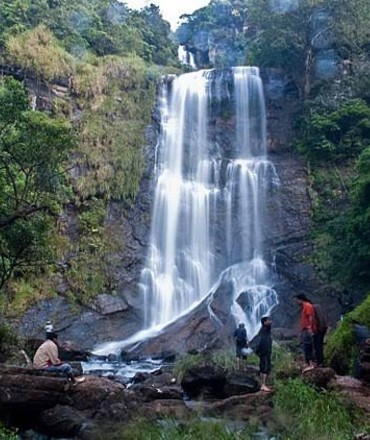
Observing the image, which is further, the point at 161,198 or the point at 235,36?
the point at 235,36

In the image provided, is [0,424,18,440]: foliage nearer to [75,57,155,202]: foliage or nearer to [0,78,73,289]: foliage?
[0,78,73,289]: foliage

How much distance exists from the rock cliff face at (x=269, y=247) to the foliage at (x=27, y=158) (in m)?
5.69

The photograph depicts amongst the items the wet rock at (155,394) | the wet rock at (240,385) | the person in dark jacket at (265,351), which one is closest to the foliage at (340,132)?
the wet rock at (240,385)

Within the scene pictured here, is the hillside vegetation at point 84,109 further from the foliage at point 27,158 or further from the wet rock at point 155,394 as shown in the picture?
the wet rock at point 155,394

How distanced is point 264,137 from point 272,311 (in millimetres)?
10492

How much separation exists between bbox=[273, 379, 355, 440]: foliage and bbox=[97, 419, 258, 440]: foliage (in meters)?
0.52

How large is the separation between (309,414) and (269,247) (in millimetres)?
17530

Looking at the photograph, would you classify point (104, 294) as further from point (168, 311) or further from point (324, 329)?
point (324, 329)

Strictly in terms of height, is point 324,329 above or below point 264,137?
below

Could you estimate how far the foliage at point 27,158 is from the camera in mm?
12695

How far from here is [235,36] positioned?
4744 centimetres

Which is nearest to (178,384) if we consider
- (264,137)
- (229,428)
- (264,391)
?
(264,391)

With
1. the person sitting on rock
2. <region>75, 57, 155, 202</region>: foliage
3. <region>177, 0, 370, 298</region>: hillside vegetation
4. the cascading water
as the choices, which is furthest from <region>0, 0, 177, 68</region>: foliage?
the person sitting on rock

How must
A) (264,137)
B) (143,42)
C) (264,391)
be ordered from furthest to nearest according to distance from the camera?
(143,42), (264,137), (264,391)
